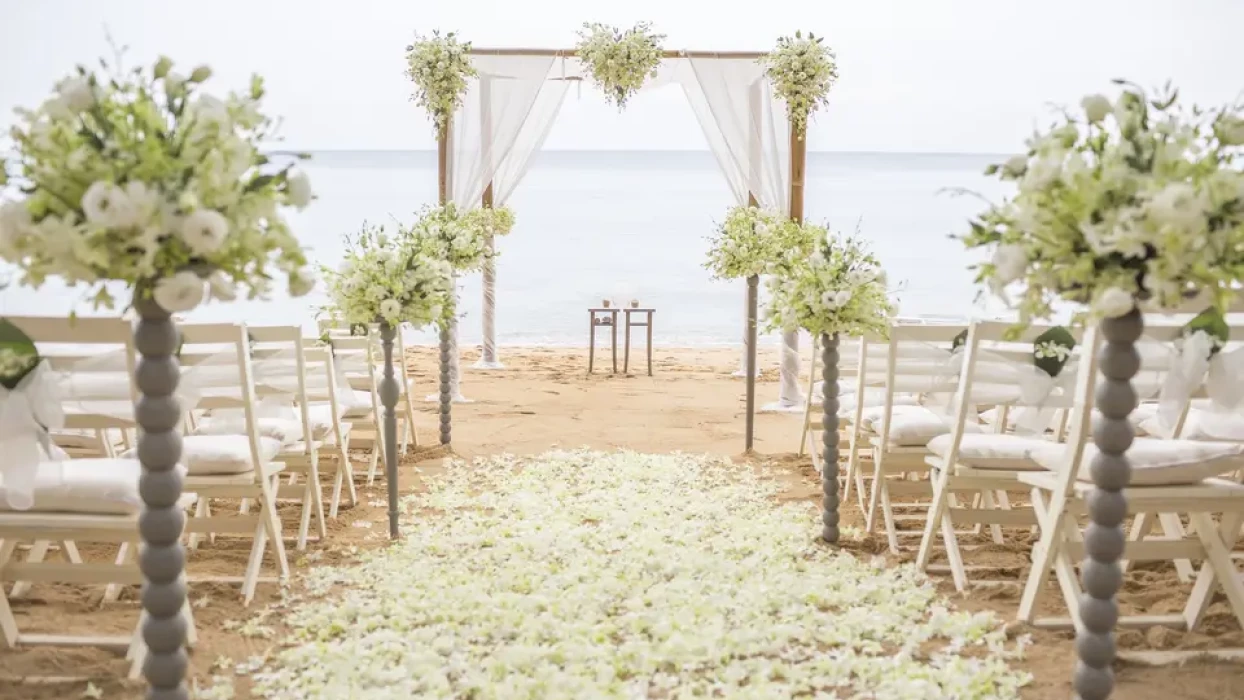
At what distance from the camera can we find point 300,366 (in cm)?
453

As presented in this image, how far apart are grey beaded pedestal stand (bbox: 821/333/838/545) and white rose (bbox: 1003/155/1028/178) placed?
7.02 ft

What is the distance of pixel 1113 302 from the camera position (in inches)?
92.0

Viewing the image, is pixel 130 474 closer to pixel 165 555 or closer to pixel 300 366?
pixel 165 555

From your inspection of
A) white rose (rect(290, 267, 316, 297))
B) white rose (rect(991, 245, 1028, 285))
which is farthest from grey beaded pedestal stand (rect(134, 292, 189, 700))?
white rose (rect(991, 245, 1028, 285))

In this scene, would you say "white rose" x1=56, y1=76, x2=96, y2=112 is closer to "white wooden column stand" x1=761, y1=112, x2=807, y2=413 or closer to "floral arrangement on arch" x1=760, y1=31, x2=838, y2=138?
"floral arrangement on arch" x1=760, y1=31, x2=838, y2=138

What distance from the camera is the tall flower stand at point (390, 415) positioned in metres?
4.68

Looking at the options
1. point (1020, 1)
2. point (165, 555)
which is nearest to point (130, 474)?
point (165, 555)

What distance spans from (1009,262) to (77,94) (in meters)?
2.07

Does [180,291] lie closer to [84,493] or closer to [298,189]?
[298,189]

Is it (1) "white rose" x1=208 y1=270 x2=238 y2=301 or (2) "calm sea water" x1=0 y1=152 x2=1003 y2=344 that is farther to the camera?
(2) "calm sea water" x1=0 y1=152 x2=1003 y2=344

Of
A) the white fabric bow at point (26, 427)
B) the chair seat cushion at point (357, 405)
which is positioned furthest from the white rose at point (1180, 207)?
the chair seat cushion at point (357, 405)

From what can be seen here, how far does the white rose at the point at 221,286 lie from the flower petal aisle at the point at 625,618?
50.0 inches

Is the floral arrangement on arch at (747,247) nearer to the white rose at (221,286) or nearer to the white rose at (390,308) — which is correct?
the white rose at (390,308)

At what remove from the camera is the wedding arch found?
9.07m
